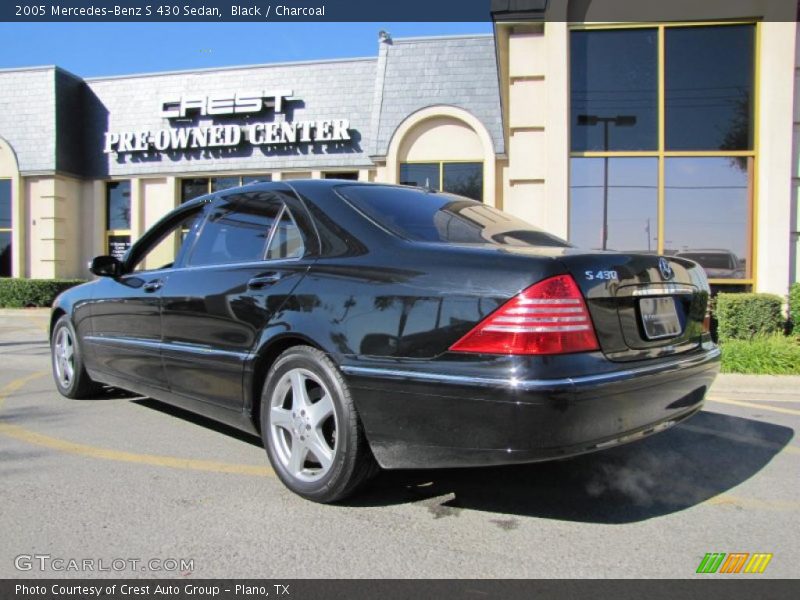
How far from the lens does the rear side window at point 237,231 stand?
3.68 meters

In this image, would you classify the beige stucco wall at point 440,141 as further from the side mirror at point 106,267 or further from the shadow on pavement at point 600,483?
the shadow on pavement at point 600,483

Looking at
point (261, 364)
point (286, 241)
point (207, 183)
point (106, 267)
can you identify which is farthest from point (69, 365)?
point (207, 183)

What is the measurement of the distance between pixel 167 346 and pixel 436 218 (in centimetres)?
194

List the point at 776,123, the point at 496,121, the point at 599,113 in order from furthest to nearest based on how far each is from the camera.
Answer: the point at 496,121 → the point at 599,113 → the point at 776,123

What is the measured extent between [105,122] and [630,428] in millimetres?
18016

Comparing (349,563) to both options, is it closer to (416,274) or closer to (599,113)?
(416,274)

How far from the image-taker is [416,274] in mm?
2770

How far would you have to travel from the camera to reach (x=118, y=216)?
17.9 metres

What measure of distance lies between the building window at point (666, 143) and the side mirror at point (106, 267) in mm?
6754

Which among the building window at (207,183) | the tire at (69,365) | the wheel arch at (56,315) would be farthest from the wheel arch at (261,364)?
the building window at (207,183)

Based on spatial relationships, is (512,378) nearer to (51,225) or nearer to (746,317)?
(746,317)

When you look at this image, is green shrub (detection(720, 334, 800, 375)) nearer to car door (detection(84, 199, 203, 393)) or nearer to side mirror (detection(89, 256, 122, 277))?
car door (detection(84, 199, 203, 393))

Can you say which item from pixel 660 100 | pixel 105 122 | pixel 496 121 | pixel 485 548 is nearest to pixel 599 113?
pixel 660 100

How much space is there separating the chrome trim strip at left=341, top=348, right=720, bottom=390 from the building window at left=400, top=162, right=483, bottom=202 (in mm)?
11744
